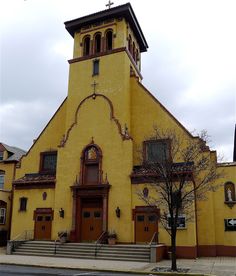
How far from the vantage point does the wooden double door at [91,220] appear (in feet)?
94.2


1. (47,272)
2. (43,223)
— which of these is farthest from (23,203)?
(47,272)

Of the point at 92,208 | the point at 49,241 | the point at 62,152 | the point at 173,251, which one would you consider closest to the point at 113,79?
the point at 62,152

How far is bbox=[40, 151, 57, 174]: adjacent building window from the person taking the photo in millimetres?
33500

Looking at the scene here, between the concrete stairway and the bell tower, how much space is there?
11.1 metres

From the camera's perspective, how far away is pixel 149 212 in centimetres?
2722

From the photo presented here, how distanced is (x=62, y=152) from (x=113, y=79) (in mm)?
8384

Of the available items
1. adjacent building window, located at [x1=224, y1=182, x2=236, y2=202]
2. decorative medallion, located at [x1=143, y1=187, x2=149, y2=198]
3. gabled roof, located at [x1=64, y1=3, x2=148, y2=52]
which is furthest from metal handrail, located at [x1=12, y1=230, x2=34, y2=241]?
gabled roof, located at [x1=64, y1=3, x2=148, y2=52]

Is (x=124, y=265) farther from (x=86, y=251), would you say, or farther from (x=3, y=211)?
(x=3, y=211)

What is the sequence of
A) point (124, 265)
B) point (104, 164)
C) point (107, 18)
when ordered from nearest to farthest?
1. point (124, 265)
2. point (104, 164)
3. point (107, 18)

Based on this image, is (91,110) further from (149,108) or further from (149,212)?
(149,212)

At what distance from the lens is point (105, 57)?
33812 mm

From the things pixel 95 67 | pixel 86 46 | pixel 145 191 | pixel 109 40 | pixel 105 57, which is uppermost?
pixel 109 40

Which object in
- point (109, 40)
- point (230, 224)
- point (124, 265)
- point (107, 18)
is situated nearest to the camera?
point (124, 265)

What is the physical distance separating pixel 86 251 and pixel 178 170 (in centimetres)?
903
